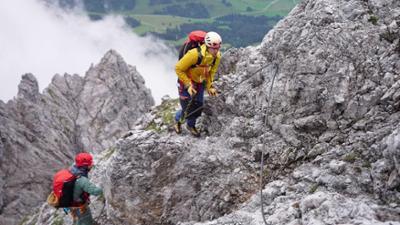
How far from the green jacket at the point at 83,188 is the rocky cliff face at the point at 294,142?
1.76m

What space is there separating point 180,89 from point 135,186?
415 centimetres

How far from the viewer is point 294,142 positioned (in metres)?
16.3

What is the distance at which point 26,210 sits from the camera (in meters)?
69.0

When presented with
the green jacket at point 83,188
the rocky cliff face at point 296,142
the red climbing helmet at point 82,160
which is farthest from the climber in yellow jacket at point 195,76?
the green jacket at point 83,188

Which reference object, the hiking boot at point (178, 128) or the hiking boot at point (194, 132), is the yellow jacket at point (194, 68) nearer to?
the hiking boot at point (194, 132)

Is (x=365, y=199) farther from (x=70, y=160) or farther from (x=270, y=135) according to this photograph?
(x=70, y=160)

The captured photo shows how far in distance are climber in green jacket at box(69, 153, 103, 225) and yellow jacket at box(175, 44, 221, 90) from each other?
14.7 feet

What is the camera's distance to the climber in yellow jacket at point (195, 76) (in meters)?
17.2

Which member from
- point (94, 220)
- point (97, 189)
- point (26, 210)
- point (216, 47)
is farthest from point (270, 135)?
point (26, 210)

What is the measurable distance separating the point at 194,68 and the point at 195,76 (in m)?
0.41

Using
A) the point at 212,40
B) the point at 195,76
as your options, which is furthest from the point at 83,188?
the point at 212,40

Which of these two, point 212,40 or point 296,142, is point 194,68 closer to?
point 212,40

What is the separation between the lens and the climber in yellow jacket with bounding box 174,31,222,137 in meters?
17.2

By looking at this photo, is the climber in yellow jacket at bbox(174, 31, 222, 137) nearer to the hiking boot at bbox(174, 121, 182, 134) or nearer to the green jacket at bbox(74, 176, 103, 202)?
the hiking boot at bbox(174, 121, 182, 134)
